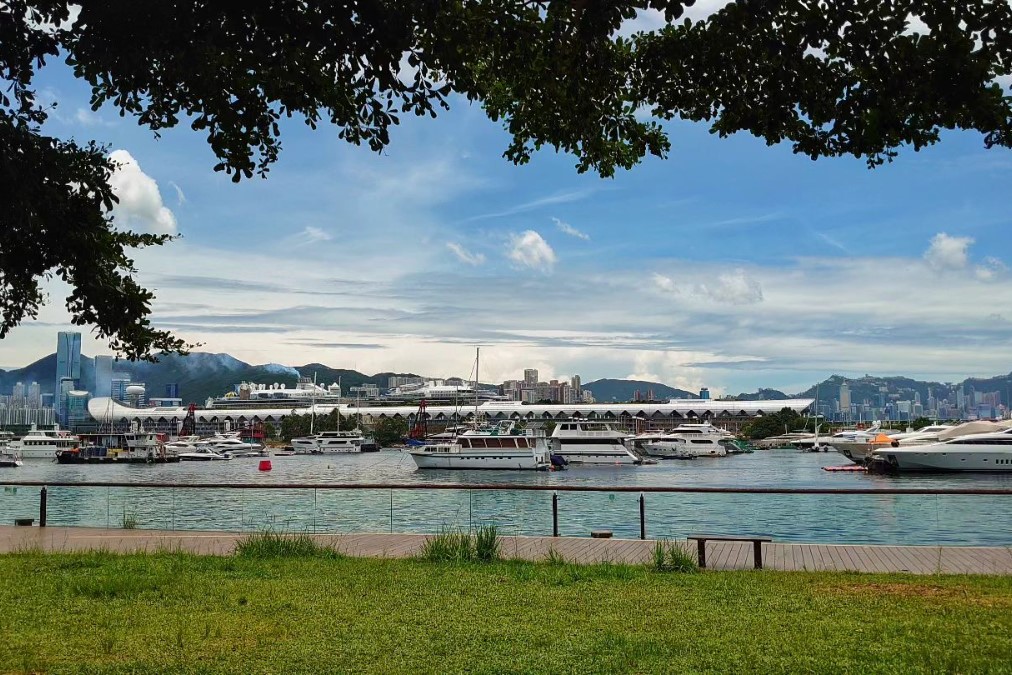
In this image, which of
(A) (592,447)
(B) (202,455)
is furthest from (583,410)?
(A) (592,447)

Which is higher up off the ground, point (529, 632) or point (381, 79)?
point (381, 79)

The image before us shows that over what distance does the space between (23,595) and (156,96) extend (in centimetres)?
607

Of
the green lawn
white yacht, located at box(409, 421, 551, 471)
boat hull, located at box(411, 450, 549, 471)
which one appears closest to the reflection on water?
the green lawn

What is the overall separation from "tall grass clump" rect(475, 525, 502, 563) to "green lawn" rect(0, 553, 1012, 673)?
0.77m

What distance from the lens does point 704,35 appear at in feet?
17.6

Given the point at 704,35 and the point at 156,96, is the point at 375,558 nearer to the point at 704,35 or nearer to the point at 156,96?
the point at 156,96

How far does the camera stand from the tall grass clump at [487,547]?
11812 millimetres

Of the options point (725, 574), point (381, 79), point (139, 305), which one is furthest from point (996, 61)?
point (725, 574)

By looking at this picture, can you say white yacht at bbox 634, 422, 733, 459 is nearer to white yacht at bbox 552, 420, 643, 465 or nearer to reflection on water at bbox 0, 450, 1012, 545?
white yacht at bbox 552, 420, 643, 465

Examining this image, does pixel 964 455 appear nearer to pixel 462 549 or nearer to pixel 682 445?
pixel 682 445

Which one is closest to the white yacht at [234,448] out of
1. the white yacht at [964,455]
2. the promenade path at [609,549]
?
the white yacht at [964,455]

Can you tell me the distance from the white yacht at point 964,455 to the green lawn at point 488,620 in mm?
46409

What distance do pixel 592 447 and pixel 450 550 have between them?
211 ft

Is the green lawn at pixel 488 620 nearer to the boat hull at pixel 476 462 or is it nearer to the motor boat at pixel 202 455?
the boat hull at pixel 476 462
